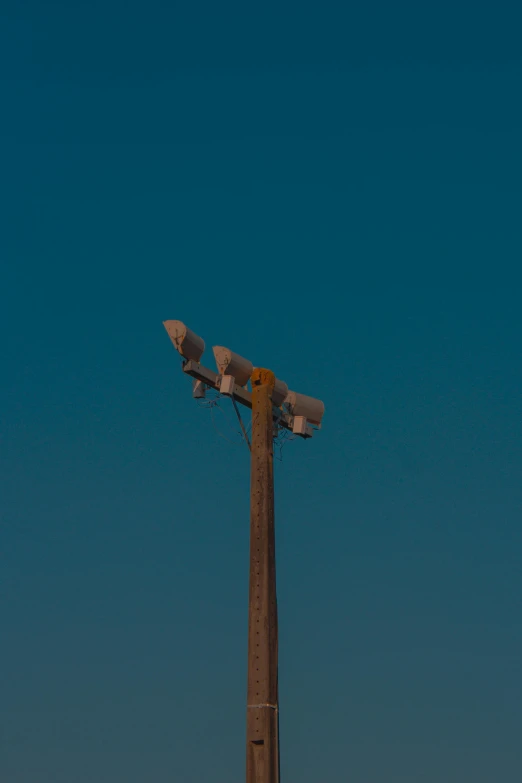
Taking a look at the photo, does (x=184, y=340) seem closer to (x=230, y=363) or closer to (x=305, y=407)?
(x=230, y=363)

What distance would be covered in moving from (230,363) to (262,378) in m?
0.78

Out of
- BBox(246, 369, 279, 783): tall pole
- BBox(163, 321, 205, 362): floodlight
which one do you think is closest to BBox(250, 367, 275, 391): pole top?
BBox(246, 369, 279, 783): tall pole

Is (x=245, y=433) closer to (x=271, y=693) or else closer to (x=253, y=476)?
(x=253, y=476)

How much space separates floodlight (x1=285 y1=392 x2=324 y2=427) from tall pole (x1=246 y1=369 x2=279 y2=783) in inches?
39.6

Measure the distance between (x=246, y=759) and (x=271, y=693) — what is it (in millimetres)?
1079

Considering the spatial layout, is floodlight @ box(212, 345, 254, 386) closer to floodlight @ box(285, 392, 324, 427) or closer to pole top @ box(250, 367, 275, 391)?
pole top @ box(250, 367, 275, 391)

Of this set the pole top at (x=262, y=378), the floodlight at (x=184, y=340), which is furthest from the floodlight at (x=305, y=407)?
the floodlight at (x=184, y=340)

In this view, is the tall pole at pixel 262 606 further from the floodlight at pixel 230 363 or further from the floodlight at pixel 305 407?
the floodlight at pixel 305 407

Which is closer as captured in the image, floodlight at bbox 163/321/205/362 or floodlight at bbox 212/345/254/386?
floodlight at bbox 163/321/205/362

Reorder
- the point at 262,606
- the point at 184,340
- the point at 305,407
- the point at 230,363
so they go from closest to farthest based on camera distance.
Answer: the point at 262,606, the point at 184,340, the point at 230,363, the point at 305,407

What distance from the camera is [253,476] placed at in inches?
758

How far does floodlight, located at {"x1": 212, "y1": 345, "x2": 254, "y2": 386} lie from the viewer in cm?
1962

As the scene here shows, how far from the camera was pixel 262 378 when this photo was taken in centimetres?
2008

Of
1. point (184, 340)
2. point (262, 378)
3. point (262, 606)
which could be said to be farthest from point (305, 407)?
point (262, 606)
